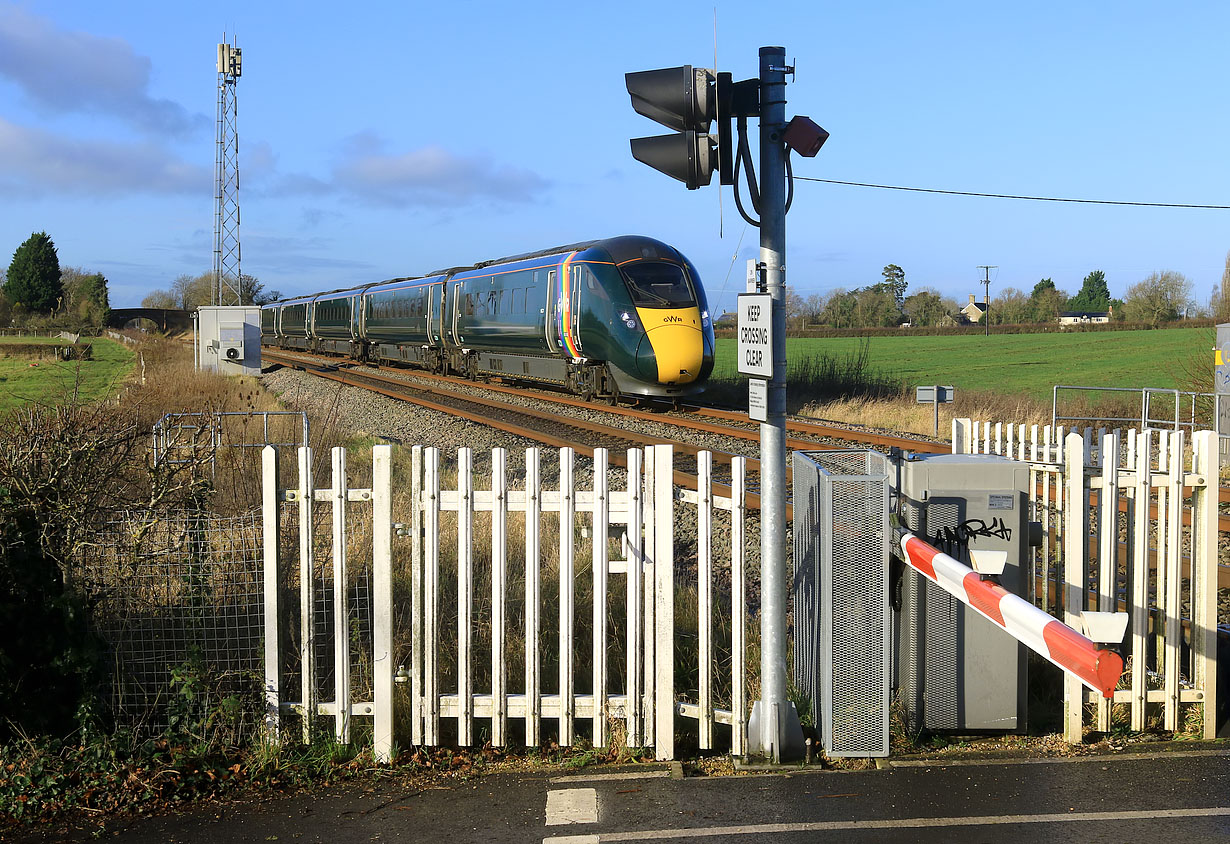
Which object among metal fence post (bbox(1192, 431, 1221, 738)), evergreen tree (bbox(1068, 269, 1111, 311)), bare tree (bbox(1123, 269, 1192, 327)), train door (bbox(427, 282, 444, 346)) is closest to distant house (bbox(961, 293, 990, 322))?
evergreen tree (bbox(1068, 269, 1111, 311))

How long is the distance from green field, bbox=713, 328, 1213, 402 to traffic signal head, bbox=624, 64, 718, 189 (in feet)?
95.2

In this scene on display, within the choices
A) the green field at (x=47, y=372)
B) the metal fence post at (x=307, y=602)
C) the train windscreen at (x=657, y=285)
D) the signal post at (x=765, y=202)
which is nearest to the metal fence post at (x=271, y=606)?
the metal fence post at (x=307, y=602)

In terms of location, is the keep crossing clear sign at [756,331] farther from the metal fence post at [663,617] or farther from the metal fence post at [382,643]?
the metal fence post at [382,643]

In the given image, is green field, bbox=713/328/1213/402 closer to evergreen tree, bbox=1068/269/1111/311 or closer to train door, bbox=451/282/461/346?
train door, bbox=451/282/461/346

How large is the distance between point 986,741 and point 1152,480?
4.74 feet

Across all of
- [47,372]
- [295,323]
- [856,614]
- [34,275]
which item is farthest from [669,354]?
[34,275]

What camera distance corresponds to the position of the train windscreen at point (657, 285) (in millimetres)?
20938

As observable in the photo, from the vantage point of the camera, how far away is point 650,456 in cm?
503

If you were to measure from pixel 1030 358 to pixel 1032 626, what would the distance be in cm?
6101

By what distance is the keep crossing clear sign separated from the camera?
4.89 meters

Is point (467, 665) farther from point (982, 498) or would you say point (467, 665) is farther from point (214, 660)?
point (982, 498)

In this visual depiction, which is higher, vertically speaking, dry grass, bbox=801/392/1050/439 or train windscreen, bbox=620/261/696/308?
train windscreen, bbox=620/261/696/308

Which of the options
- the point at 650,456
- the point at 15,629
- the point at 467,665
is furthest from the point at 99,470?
the point at 650,456

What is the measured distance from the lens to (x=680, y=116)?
16.5 ft
